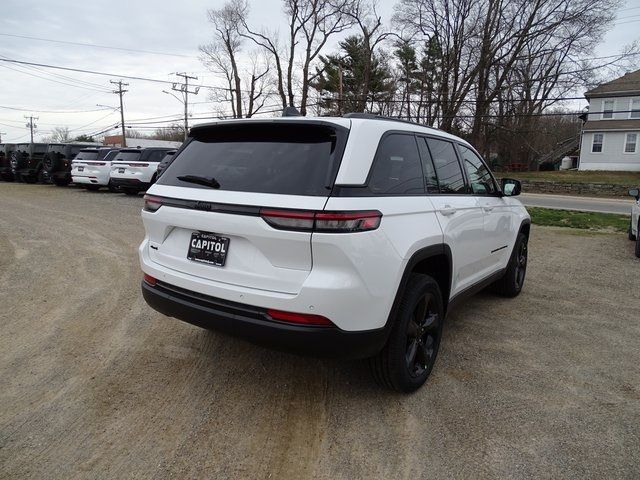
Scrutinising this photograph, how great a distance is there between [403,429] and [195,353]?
176cm

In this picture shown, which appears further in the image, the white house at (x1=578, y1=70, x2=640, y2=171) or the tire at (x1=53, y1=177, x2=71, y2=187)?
the white house at (x1=578, y1=70, x2=640, y2=171)

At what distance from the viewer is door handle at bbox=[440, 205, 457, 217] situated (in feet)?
10.9

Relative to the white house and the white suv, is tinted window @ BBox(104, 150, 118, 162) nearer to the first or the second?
the white suv

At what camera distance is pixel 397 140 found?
3121 millimetres

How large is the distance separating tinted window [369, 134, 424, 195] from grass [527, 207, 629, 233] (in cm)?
1053

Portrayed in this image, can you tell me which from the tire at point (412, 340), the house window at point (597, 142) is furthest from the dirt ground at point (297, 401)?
the house window at point (597, 142)

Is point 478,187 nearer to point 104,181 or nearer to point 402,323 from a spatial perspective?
point 402,323

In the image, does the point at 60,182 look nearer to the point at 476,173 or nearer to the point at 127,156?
the point at 127,156

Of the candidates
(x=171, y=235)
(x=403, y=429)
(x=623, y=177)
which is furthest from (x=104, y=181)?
(x=623, y=177)

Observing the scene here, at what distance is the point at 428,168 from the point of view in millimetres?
3420

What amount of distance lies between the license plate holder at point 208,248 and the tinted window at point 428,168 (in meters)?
1.49

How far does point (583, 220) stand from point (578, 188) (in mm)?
14601

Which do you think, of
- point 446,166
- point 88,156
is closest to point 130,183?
point 88,156

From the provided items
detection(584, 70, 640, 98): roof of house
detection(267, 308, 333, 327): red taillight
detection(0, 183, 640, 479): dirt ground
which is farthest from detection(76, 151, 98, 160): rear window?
detection(584, 70, 640, 98): roof of house
